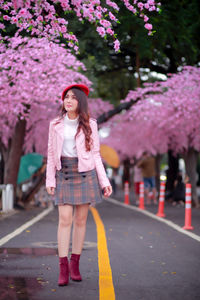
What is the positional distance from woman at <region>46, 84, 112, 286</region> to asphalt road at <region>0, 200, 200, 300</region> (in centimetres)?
43

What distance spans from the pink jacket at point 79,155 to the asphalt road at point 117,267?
39.9 inches

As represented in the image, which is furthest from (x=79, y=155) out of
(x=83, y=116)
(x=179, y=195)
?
(x=179, y=195)

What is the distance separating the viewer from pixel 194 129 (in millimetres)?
23609

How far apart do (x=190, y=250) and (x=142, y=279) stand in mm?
2655

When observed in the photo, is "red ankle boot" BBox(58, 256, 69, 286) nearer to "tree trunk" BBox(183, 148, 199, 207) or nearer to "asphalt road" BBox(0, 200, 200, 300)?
"asphalt road" BBox(0, 200, 200, 300)

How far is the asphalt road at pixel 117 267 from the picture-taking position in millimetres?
5463

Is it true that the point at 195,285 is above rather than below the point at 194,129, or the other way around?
below

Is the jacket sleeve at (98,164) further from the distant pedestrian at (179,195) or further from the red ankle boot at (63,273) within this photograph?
the distant pedestrian at (179,195)

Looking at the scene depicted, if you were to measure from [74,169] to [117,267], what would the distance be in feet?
5.31

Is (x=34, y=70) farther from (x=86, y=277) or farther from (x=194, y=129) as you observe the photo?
(x=86, y=277)

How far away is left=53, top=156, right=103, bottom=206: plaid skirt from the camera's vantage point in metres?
5.95

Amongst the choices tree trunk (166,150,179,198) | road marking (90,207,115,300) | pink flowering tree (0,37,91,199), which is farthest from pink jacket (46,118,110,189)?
tree trunk (166,150,179,198)

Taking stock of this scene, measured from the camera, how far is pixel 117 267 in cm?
700

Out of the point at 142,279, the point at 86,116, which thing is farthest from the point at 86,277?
the point at 86,116
